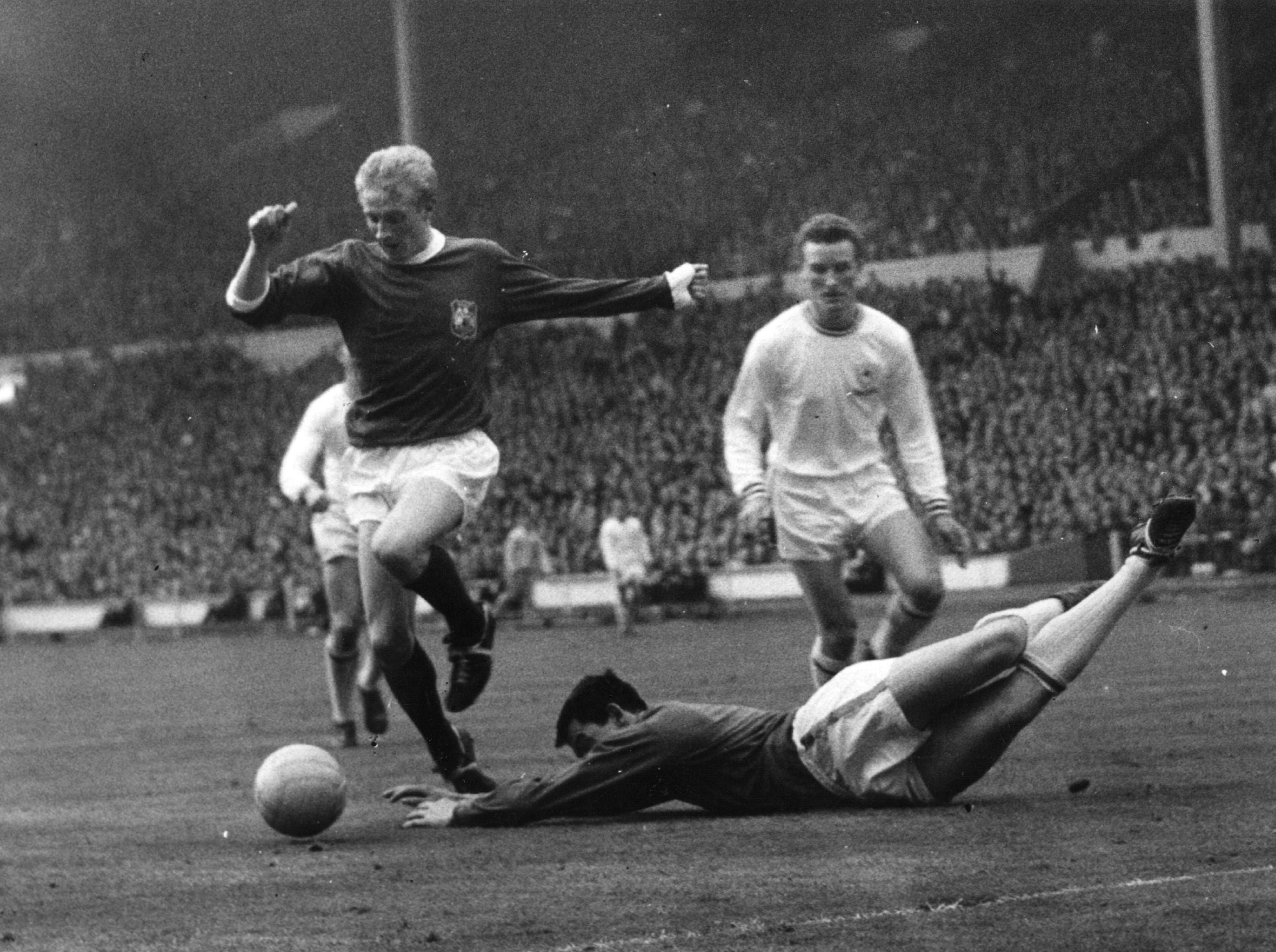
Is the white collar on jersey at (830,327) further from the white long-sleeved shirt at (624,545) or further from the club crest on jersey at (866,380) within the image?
the white long-sleeved shirt at (624,545)

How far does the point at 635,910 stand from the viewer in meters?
5.74

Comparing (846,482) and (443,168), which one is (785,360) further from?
(443,168)

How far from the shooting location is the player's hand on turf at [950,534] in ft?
30.8

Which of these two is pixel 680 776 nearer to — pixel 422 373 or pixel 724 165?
pixel 422 373

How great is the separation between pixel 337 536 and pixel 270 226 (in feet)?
16.9

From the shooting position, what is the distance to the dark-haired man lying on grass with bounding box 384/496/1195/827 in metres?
7.31

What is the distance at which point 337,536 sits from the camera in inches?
511

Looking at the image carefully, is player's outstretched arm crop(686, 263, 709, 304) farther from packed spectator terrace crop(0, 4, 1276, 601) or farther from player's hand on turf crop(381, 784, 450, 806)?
packed spectator terrace crop(0, 4, 1276, 601)

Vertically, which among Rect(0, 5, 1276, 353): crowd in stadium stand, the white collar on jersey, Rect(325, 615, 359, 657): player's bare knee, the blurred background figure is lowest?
the blurred background figure

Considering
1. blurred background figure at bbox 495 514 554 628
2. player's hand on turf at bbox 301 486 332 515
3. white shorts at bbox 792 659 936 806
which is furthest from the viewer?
blurred background figure at bbox 495 514 554 628

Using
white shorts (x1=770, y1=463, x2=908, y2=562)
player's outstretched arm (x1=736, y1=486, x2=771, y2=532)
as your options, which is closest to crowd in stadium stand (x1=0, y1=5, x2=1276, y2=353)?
white shorts (x1=770, y1=463, x2=908, y2=562)

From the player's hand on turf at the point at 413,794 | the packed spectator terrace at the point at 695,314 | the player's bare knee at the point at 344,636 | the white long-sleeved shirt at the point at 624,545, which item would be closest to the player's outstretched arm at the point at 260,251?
the player's hand on turf at the point at 413,794

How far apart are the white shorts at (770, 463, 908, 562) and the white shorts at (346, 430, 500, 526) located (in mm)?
1503

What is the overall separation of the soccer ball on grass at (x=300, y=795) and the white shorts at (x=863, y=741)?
5.38ft
